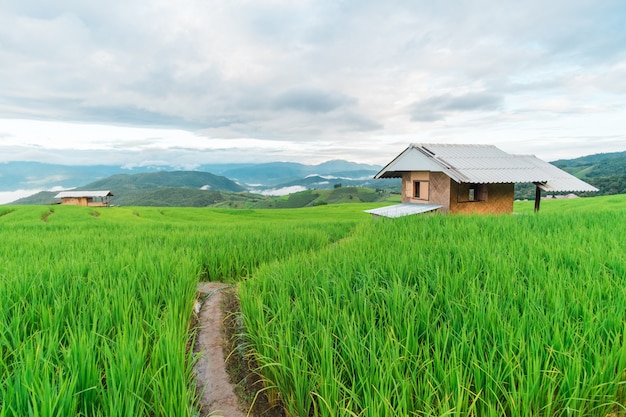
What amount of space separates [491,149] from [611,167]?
143542 millimetres

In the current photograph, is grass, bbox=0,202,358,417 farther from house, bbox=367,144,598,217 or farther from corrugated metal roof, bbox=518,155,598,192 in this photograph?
corrugated metal roof, bbox=518,155,598,192

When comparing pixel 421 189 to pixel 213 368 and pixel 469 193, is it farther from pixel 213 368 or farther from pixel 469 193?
pixel 213 368

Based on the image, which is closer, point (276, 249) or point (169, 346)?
point (169, 346)

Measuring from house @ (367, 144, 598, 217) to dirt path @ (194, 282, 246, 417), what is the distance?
13.4 metres

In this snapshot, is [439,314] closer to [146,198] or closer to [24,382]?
[24,382]

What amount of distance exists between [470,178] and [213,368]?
46.7 ft

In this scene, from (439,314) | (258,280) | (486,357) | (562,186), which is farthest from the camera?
(562,186)

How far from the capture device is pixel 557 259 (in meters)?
4.96

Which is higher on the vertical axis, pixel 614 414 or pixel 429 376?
pixel 429 376

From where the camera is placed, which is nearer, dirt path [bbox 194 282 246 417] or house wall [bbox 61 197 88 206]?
dirt path [bbox 194 282 246 417]

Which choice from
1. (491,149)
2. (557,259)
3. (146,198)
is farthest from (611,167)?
(146,198)

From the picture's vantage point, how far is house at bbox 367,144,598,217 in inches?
610

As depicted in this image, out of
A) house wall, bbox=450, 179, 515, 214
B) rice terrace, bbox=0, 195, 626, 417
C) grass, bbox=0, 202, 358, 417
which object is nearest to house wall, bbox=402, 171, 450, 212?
house wall, bbox=450, 179, 515, 214

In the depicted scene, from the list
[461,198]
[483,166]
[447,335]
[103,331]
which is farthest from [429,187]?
[103,331]
